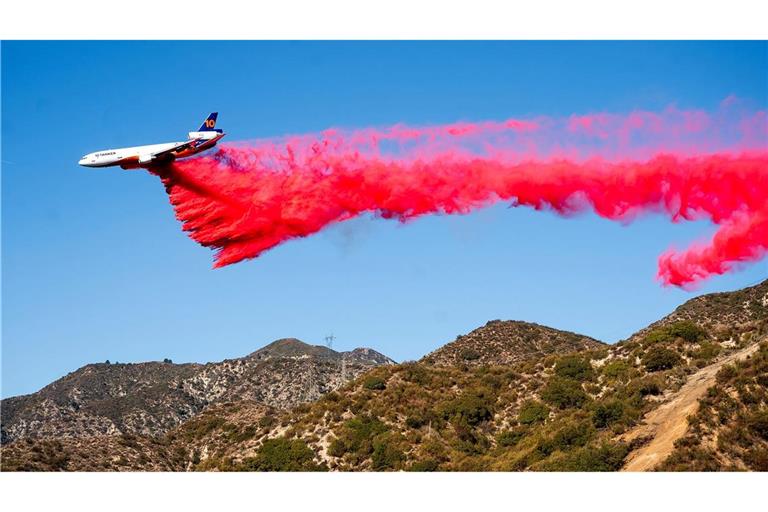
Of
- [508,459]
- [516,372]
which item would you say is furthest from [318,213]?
[516,372]

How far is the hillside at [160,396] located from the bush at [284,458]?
167 feet

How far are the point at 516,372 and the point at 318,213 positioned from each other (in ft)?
101

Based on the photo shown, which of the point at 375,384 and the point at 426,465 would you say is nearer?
the point at 426,465

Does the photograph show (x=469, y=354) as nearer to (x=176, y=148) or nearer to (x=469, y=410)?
(x=469, y=410)

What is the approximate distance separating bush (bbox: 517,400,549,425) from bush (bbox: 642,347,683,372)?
27.5 ft

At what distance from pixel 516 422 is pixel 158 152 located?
33.7 meters

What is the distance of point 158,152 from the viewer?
6500 cm

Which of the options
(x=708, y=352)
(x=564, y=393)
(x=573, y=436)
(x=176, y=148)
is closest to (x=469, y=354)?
(x=564, y=393)

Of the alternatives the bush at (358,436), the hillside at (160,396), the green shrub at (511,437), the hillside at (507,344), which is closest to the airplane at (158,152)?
the bush at (358,436)

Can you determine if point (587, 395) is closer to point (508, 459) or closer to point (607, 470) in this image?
point (508, 459)

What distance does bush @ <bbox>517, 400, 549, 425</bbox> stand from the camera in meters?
73.2

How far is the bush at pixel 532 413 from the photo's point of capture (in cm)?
7319

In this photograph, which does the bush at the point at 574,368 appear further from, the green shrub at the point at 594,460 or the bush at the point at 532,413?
the green shrub at the point at 594,460

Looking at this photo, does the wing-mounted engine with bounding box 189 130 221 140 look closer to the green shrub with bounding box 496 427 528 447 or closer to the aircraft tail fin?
the aircraft tail fin
